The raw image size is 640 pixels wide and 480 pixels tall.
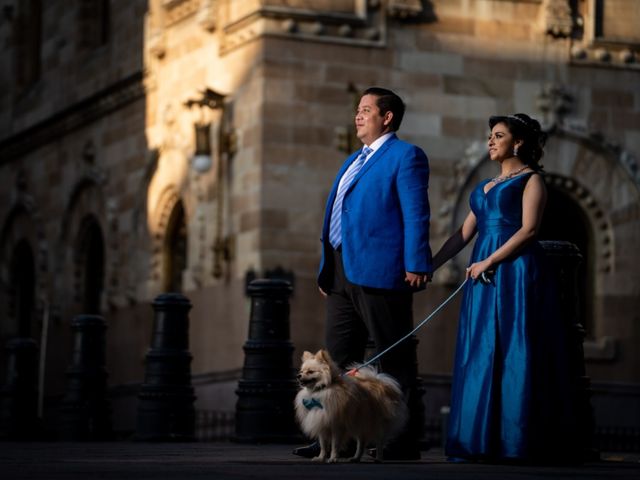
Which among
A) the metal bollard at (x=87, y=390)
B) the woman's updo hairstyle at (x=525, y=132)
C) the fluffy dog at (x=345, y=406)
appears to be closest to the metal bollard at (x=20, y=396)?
the metal bollard at (x=87, y=390)

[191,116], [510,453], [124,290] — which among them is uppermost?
[191,116]

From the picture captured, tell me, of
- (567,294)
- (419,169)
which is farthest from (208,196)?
(419,169)

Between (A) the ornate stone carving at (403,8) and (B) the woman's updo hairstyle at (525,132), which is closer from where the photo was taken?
(B) the woman's updo hairstyle at (525,132)

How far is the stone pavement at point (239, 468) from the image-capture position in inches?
374

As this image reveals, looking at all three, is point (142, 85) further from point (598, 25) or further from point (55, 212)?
point (598, 25)

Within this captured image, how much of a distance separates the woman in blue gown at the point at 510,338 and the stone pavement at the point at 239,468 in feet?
0.92

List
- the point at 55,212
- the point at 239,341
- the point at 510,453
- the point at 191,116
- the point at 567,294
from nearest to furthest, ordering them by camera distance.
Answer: the point at 510,453
the point at 567,294
the point at 239,341
the point at 191,116
the point at 55,212

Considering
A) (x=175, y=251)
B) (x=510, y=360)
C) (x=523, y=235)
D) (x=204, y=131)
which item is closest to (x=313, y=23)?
(x=204, y=131)

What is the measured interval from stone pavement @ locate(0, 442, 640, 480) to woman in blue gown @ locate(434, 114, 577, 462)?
0.92 feet

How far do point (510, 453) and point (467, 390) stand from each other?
47cm

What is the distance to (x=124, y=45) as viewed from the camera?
91.3 feet

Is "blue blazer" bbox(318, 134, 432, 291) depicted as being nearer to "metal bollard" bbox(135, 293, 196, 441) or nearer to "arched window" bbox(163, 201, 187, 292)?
"metal bollard" bbox(135, 293, 196, 441)

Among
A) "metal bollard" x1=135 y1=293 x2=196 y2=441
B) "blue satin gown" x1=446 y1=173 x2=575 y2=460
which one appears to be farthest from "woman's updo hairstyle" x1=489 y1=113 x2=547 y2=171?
"metal bollard" x1=135 y1=293 x2=196 y2=441

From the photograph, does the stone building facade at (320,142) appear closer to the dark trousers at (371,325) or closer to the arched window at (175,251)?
the arched window at (175,251)
